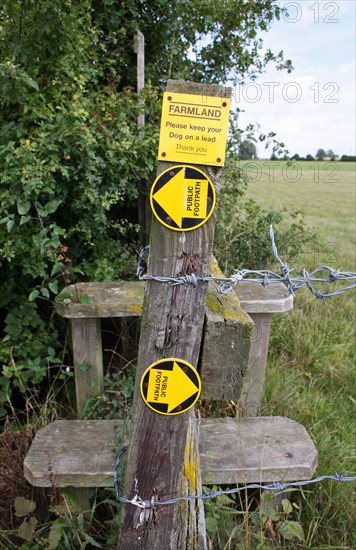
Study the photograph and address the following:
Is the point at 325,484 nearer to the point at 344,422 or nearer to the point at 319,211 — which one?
the point at 344,422

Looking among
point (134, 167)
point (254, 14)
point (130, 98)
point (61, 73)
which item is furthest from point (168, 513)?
point (254, 14)

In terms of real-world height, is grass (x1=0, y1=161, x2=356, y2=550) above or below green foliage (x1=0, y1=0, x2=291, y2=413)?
below

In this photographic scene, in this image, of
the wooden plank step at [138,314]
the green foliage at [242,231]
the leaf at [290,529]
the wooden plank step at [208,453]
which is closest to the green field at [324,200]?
the green foliage at [242,231]

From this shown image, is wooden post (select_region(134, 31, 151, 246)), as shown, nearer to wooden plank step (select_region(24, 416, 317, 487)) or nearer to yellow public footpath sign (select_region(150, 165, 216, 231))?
wooden plank step (select_region(24, 416, 317, 487))

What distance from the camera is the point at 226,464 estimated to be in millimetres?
1875

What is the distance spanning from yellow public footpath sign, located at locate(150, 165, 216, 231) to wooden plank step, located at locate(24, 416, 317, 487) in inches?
46.5

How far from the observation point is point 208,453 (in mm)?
1883

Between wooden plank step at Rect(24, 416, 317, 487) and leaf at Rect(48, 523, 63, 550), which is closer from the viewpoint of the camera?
leaf at Rect(48, 523, 63, 550)

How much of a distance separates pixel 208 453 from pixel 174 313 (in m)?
0.96

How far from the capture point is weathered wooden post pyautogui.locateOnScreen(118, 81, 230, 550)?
1.08 meters

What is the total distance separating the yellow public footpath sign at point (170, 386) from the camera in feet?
4.14

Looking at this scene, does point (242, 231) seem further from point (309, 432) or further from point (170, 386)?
point (170, 386)

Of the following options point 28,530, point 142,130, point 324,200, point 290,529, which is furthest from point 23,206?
point 324,200

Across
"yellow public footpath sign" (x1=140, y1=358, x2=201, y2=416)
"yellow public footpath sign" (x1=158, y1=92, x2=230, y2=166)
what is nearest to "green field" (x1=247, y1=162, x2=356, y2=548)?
"yellow public footpath sign" (x1=140, y1=358, x2=201, y2=416)
